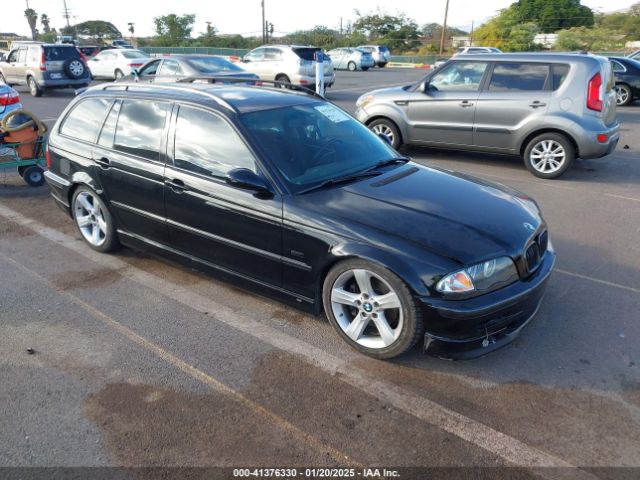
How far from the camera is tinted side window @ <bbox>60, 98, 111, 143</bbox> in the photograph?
477cm

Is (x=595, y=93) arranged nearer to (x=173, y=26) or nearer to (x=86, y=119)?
(x=86, y=119)

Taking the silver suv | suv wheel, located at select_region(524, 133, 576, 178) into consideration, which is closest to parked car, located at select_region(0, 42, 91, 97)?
the silver suv

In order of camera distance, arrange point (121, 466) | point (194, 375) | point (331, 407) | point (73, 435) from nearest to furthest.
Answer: point (121, 466) < point (73, 435) < point (331, 407) < point (194, 375)

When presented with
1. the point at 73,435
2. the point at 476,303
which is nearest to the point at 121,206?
the point at 73,435

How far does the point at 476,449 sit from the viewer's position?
262cm

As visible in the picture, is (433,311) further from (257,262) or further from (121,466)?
(121,466)

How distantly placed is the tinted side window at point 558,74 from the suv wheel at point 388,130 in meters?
2.58

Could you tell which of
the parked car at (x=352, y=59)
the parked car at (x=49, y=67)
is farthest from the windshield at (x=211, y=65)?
the parked car at (x=352, y=59)

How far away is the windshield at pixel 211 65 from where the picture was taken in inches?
544

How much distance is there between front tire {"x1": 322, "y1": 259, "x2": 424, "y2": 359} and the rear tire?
6086mm

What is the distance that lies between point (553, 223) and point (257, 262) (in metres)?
3.84

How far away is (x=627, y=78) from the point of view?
15.5 metres

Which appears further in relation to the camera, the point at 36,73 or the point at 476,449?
the point at 36,73

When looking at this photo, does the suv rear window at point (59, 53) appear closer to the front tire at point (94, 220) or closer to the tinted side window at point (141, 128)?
the front tire at point (94, 220)
